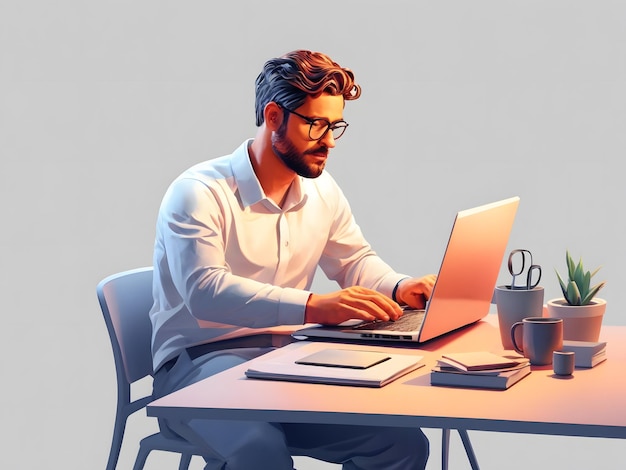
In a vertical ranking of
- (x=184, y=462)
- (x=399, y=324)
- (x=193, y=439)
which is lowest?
(x=184, y=462)

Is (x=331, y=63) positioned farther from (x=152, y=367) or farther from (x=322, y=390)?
(x=322, y=390)

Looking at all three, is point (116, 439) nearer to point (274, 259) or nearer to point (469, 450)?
point (274, 259)

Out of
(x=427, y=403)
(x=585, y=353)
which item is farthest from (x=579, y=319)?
(x=427, y=403)

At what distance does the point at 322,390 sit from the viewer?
271 cm

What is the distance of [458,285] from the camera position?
10.9 feet

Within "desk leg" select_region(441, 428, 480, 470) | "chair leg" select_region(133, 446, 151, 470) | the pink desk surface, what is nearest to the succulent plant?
the pink desk surface

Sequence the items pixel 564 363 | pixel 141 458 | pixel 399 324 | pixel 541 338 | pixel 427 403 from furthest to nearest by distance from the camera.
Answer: pixel 141 458
pixel 399 324
pixel 541 338
pixel 564 363
pixel 427 403

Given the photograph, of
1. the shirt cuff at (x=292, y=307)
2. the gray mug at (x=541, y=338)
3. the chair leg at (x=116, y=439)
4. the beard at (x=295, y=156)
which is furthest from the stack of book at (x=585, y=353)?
the chair leg at (x=116, y=439)

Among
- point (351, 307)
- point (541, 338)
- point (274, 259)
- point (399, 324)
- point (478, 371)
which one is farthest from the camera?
point (274, 259)

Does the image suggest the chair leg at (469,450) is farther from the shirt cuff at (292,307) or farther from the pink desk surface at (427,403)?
the pink desk surface at (427,403)

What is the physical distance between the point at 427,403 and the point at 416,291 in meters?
1.21

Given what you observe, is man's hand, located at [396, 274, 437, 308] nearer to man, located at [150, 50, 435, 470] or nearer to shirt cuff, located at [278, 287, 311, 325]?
man, located at [150, 50, 435, 470]

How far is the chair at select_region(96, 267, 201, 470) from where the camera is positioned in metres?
3.62

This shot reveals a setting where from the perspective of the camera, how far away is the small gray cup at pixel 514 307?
3229 mm
